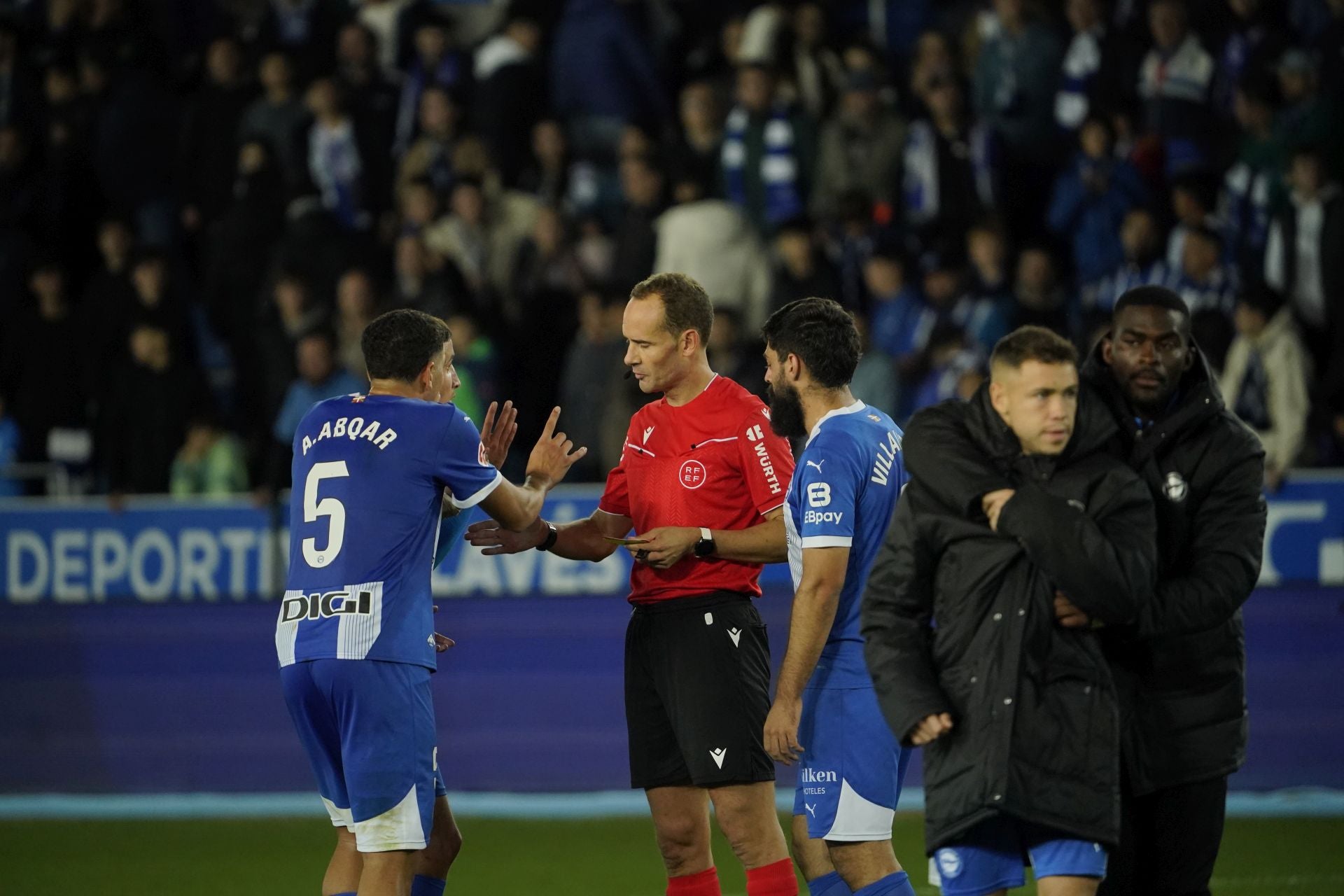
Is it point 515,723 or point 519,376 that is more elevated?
point 519,376

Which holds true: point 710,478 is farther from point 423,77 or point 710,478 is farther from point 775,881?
point 423,77

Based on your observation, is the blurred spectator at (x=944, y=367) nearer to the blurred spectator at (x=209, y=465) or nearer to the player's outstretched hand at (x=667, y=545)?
the blurred spectator at (x=209, y=465)

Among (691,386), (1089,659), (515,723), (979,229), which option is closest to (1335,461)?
(979,229)

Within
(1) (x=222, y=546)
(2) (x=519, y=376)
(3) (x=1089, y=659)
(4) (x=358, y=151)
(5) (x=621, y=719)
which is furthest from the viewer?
(4) (x=358, y=151)

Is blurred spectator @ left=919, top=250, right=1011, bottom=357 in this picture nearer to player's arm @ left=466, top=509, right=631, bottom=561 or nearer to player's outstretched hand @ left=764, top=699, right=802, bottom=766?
player's arm @ left=466, top=509, right=631, bottom=561

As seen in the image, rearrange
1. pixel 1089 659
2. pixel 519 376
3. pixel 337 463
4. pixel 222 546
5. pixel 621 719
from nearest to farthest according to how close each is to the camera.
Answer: pixel 1089 659
pixel 337 463
pixel 621 719
pixel 222 546
pixel 519 376

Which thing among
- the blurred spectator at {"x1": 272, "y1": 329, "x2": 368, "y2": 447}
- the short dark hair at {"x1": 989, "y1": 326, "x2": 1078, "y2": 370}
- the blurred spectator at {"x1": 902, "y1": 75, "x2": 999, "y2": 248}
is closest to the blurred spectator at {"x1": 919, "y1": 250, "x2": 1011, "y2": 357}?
the blurred spectator at {"x1": 902, "y1": 75, "x2": 999, "y2": 248}

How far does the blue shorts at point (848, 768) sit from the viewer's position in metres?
6.05

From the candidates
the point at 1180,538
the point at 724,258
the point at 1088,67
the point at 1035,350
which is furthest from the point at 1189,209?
the point at 1035,350

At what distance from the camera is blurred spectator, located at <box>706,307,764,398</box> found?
12.4 metres

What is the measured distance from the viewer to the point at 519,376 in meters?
13.8

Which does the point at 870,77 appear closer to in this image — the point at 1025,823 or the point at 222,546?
the point at 222,546

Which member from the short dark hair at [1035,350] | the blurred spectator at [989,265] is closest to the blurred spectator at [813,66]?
the blurred spectator at [989,265]

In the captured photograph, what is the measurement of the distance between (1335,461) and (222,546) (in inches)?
282
